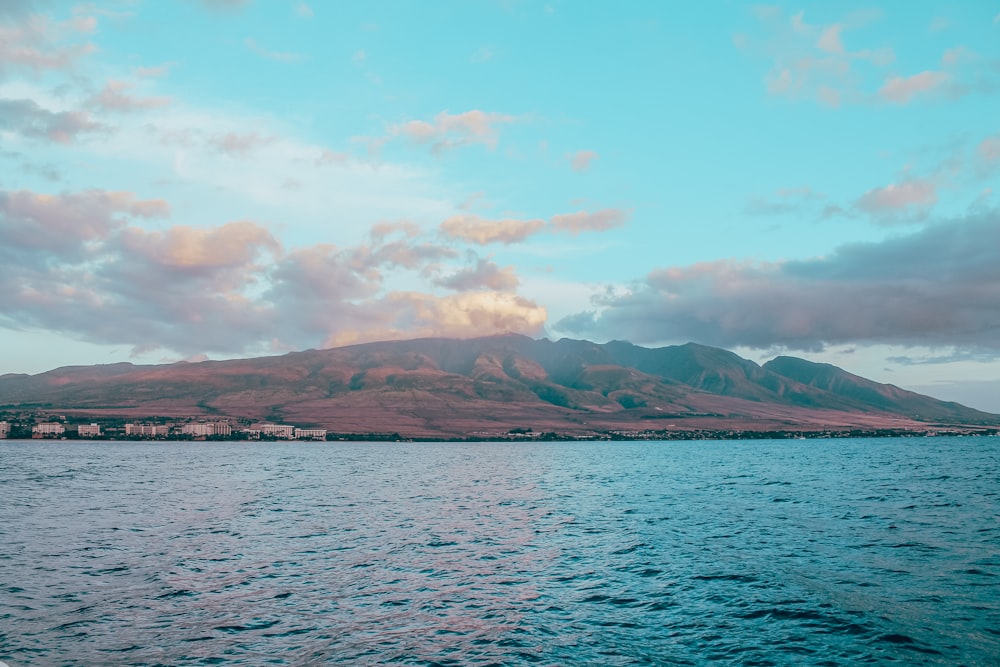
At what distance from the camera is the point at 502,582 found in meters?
43.8

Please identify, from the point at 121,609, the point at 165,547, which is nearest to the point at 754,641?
the point at 121,609

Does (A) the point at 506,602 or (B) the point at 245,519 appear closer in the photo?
(A) the point at 506,602

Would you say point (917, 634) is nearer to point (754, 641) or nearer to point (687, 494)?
point (754, 641)

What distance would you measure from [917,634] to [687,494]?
70.3 metres

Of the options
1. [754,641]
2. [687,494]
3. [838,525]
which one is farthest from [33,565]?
[687,494]

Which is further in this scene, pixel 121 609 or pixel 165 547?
pixel 165 547

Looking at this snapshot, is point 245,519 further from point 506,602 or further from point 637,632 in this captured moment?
point 637,632

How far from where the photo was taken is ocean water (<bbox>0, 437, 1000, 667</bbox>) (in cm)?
3038

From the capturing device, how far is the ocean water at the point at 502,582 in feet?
99.7

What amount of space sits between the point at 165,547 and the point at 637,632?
40.7 meters

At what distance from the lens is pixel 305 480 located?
436 ft

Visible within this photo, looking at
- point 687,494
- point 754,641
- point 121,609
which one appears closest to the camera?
point 754,641

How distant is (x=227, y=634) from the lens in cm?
3192

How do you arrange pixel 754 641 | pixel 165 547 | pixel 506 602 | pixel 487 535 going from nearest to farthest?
pixel 754 641
pixel 506 602
pixel 165 547
pixel 487 535
